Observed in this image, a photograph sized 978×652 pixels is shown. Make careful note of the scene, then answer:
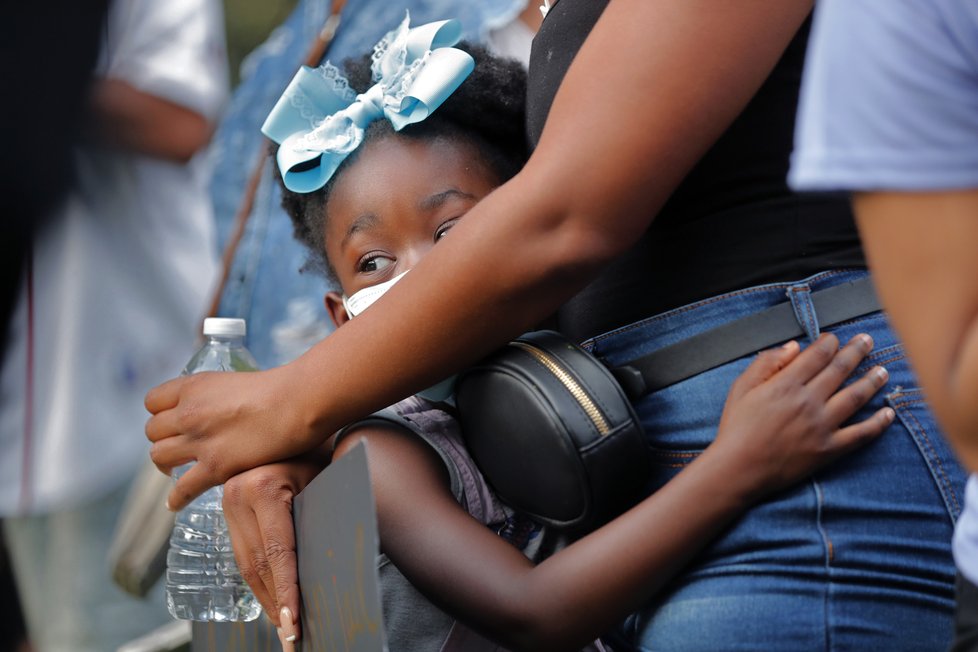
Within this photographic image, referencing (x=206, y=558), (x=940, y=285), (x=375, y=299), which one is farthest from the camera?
(x=206, y=558)

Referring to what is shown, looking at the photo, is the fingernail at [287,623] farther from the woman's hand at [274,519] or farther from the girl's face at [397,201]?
the girl's face at [397,201]

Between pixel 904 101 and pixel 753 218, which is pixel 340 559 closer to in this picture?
pixel 753 218

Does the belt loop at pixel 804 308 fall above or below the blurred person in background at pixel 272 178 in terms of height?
above

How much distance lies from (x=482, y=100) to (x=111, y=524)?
2106 millimetres

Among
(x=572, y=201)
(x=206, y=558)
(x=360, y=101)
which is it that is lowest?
(x=206, y=558)

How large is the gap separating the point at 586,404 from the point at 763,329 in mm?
197

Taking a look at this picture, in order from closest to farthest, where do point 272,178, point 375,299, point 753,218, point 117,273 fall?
point 753,218, point 375,299, point 117,273, point 272,178

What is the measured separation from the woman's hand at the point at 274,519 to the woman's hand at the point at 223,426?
21 mm

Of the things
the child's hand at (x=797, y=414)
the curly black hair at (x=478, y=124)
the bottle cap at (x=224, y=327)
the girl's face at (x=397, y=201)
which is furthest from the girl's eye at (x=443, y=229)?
the child's hand at (x=797, y=414)

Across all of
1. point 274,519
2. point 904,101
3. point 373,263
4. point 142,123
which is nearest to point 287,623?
Answer: point 274,519

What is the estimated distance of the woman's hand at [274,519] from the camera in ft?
4.31

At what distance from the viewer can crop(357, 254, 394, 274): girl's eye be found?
1.61m

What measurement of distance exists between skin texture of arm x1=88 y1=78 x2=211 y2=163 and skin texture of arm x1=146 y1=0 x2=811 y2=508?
1.66 metres

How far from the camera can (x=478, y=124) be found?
68.7 inches
